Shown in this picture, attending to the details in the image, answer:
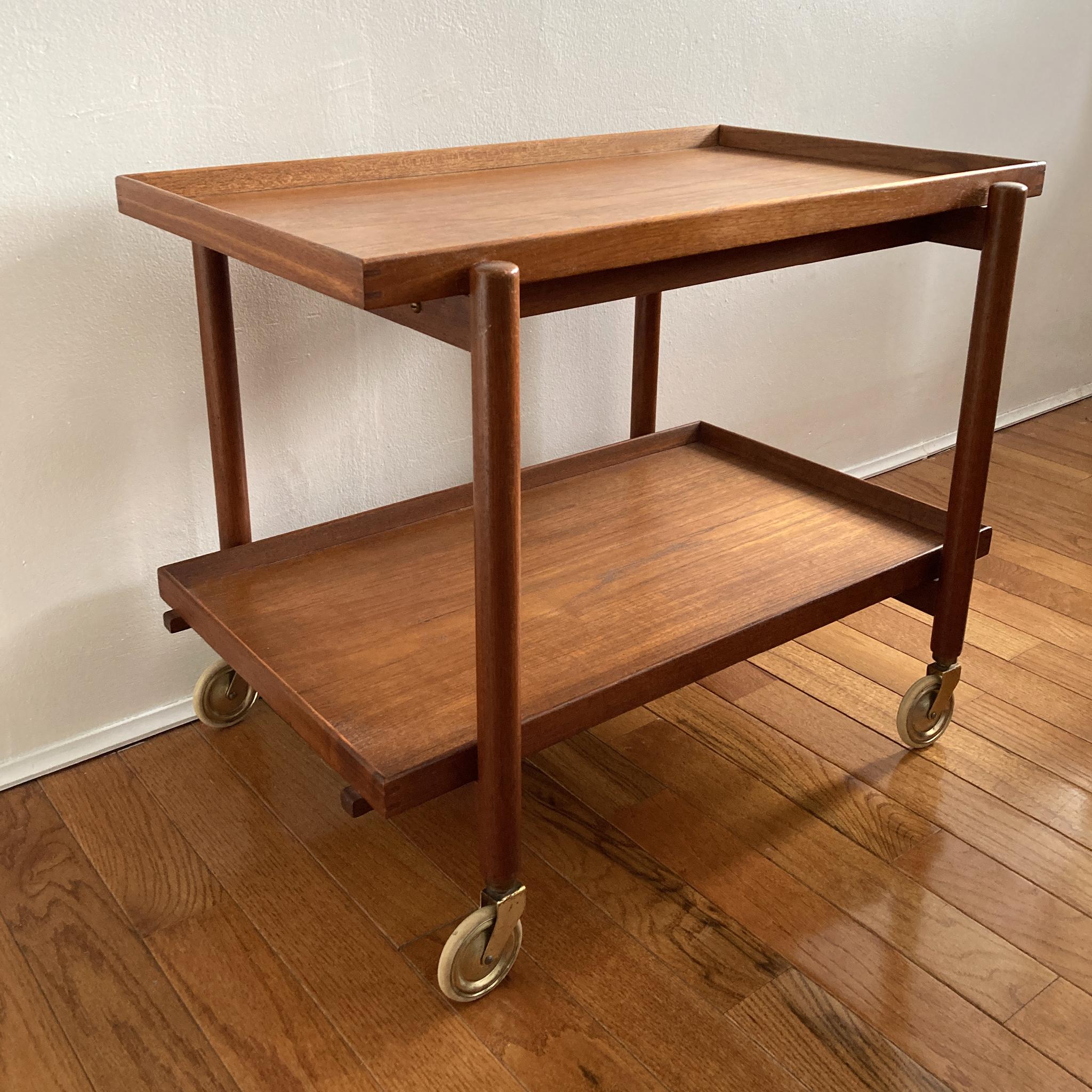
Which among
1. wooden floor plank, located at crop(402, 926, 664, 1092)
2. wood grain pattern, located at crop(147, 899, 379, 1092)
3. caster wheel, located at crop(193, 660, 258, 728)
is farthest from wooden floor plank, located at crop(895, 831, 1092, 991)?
caster wheel, located at crop(193, 660, 258, 728)

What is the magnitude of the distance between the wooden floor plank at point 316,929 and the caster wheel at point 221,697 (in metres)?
0.04

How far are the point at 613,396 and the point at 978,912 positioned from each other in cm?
112

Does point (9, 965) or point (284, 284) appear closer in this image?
point (9, 965)

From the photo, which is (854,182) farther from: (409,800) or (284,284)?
(409,800)

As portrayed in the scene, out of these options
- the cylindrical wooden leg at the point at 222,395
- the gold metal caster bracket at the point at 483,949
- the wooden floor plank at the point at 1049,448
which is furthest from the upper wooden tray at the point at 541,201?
the wooden floor plank at the point at 1049,448

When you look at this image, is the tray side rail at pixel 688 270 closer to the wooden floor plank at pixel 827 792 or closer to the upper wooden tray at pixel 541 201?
the upper wooden tray at pixel 541 201

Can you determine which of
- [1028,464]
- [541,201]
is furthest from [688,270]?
[1028,464]

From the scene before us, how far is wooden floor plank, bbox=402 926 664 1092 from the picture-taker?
1238 millimetres

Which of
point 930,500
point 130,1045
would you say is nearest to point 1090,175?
point 930,500

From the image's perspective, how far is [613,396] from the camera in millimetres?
2205

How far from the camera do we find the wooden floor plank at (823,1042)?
4.06 ft

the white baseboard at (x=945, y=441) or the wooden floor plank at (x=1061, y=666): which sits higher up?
the white baseboard at (x=945, y=441)

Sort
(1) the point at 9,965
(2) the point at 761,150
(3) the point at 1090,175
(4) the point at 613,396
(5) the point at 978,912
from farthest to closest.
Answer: (3) the point at 1090,175 → (4) the point at 613,396 → (2) the point at 761,150 → (5) the point at 978,912 → (1) the point at 9,965

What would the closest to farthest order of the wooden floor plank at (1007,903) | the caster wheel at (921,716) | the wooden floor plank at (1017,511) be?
1. the wooden floor plank at (1007,903)
2. the caster wheel at (921,716)
3. the wooden floor plank at (1017,511)
